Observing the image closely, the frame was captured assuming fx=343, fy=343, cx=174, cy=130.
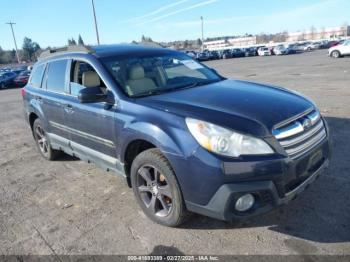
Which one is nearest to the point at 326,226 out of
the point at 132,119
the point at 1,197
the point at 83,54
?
the point at 132,119

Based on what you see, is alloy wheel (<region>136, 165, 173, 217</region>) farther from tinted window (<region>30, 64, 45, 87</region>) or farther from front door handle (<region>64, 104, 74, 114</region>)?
tinted window (<region>30, 64, 45, 87</region>)

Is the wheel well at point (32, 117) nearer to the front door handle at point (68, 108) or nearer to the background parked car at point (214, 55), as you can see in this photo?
the front door handle at point (68, 108)

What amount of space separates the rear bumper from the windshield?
1.46 metres

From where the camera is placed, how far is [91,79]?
165 inches

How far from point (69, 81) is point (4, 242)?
7.04 feet

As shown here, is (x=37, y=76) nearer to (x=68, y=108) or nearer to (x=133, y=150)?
(x=68, y=108)

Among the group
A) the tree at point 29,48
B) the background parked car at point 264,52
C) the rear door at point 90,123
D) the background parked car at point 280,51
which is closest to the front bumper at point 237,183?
the rear door at point 90,123

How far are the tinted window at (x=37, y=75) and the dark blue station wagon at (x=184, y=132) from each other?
83cm

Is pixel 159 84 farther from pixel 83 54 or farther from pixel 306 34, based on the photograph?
pixel 306 34

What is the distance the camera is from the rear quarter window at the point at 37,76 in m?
5.66

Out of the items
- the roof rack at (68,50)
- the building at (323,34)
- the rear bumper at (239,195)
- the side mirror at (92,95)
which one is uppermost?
the roof rack at (68,50)

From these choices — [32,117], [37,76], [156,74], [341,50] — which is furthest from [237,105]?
[341,50]

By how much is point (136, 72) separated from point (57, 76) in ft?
5.06

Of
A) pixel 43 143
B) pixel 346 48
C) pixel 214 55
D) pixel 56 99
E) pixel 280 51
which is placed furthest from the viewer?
pixel 214 55
